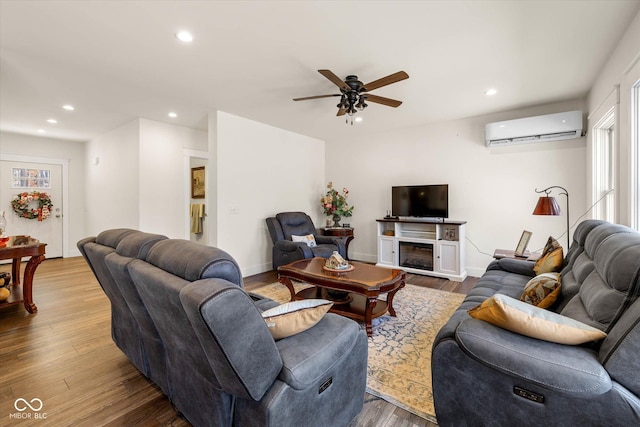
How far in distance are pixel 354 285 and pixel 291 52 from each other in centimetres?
213

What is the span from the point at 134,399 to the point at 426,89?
152 inches

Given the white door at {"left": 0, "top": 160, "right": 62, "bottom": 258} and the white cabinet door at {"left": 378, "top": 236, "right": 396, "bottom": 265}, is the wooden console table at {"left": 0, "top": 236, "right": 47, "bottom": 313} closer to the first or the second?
the white door at {"left": 0, "top": 160, "right": 62, "bottom": 258}

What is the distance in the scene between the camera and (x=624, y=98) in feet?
7.47

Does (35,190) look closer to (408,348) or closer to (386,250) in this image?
(386,250)

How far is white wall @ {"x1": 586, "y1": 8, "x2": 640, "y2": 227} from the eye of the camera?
6.84ft

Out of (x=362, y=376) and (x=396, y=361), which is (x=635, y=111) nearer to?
(x=396, y=361)

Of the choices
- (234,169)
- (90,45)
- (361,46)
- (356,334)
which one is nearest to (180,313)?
(356,334)

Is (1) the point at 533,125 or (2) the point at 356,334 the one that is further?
(1) the point at 533,125

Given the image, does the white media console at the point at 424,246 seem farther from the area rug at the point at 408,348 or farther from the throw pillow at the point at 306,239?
the throw pillow at the point at 306,239

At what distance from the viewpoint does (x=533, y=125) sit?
12.4 ft

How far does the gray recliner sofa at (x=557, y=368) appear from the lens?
1006mm

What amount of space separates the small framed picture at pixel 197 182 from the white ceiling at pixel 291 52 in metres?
1.75

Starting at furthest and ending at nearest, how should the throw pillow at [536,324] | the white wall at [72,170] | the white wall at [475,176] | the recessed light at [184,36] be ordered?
the white wall at [72,170] < the white wall at [475,176] < the recessed light at [184,36] < the throw pillow at [536,324]

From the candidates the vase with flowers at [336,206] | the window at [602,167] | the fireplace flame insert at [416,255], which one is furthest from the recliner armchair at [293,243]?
the window at [602,167]
